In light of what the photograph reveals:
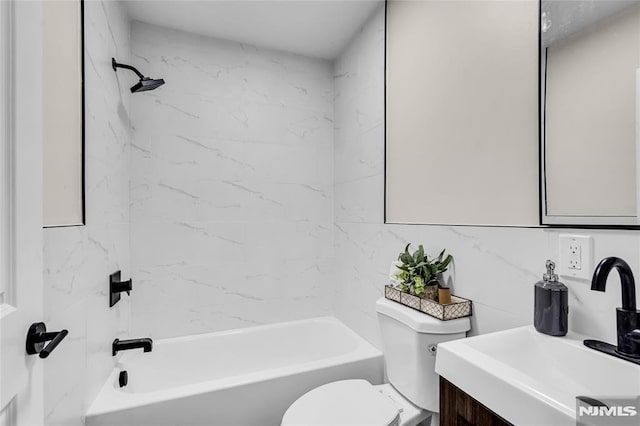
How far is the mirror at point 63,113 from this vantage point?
1.00 meters

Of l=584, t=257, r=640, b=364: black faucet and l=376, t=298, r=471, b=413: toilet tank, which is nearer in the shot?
l=584, t=257, r=640, b=364: black faucet

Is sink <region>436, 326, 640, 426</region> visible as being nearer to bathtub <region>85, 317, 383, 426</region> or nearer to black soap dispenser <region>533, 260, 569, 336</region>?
black soap dispenser <region>533, 260, 569, 336</region>

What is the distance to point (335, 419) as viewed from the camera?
1341 millimetres

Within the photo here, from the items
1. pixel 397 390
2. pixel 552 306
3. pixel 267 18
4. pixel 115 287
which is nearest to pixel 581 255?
pixel 552 306

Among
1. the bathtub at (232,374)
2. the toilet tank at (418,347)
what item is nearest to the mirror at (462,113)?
the toilet tank at (418,347)

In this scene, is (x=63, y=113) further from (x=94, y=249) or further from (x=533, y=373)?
(x=533, y=373)

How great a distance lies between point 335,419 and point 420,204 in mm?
1047

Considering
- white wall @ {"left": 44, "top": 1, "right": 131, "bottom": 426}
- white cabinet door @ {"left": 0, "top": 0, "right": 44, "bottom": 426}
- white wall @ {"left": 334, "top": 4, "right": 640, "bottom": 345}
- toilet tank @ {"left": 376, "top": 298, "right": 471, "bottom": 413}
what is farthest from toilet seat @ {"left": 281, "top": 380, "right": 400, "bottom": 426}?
white cabinet door @ {"left": 0, "top": 0, "right": 44, "bottom": 426}

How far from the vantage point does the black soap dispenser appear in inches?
37.3

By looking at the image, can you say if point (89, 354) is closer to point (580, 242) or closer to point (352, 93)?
point (580, 242)

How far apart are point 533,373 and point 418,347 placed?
0.45 metres

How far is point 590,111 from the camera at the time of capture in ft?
3.07

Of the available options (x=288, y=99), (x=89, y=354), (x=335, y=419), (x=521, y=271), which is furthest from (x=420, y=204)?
(x=89, y=354)

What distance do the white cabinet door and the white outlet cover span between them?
4.47 ft
